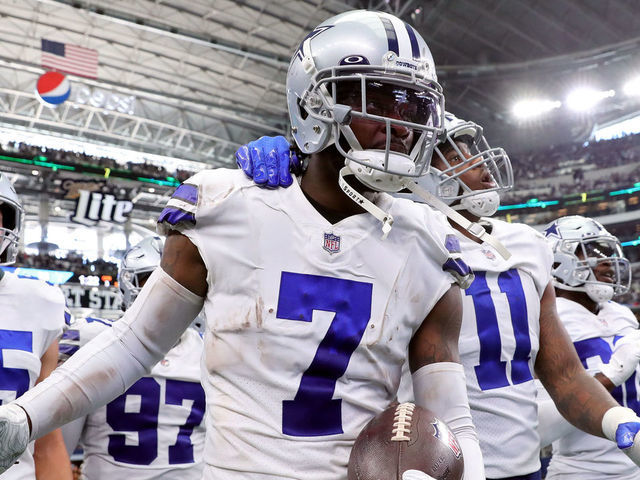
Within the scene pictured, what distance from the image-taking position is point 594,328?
4.30 m

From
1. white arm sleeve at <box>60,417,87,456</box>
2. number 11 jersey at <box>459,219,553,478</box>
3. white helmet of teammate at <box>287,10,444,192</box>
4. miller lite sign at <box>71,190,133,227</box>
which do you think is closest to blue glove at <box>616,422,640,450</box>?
number 11 jersey at <box>459,219,553,478</box>

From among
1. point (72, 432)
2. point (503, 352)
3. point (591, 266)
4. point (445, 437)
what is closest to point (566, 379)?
point (503, 352)

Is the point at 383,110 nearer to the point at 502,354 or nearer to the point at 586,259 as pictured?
the point at 502,354

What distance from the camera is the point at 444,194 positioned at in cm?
303

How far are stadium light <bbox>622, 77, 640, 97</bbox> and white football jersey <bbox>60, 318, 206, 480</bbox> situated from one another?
84.6 feet

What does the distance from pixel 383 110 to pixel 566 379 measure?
1428mm

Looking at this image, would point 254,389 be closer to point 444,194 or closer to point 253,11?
point 444,194

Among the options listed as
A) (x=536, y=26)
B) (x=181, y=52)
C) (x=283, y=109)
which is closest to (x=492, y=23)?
(x=536, y=26)

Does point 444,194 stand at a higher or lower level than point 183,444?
higher

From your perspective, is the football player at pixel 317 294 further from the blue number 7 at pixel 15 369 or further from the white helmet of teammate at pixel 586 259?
the white helmet of teammate at pixel 586 259

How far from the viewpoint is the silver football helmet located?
4.55 m

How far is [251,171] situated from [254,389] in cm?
59

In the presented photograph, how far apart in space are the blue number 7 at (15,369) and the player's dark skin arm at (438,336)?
5.18 ft

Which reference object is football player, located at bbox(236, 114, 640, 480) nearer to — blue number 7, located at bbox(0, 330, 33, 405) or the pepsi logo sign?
blue number 7, located at bbox(0, 330, 33, 405)
